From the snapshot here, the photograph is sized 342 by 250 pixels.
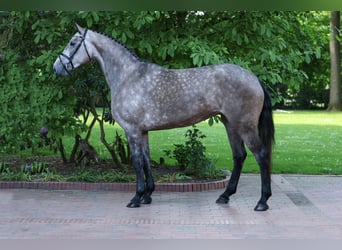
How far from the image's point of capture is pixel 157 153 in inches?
554

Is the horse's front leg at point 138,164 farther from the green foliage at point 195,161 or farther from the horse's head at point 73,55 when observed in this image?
the green foliage at point 195,161

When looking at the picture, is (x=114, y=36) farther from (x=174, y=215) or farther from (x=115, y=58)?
(x=174, y=215)

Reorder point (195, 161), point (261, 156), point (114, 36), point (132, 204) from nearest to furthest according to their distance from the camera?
point (261, 156) → point (132, 204) → point (114, 36) → point (195, 161)

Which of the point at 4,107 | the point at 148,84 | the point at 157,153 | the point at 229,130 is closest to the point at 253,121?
the point at 229,130

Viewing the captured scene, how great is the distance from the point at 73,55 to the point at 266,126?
2909 mm

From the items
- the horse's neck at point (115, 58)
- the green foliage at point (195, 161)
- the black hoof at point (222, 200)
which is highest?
the horse's neck at point (115, 58)

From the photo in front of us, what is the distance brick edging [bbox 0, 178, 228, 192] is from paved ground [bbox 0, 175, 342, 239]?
0.61 ft

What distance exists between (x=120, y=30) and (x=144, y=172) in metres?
2.35

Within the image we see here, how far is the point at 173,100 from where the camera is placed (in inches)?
307

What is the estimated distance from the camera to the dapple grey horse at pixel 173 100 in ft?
24.9

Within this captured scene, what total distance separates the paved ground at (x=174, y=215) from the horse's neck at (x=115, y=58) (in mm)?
1844

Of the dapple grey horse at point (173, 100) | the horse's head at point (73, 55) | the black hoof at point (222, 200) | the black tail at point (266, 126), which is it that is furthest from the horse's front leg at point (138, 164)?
the black tail at point (266, 126)

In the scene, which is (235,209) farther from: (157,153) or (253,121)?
(157,153)

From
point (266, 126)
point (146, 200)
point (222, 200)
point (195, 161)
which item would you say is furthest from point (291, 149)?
point (146, 200)
